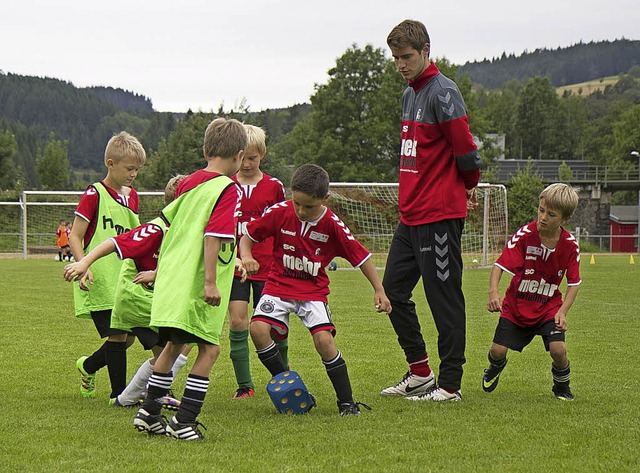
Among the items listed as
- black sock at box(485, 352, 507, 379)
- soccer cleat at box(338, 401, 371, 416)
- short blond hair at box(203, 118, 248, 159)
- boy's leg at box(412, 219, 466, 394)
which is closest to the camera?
short blond hair at box(203, 118, 248, 159)

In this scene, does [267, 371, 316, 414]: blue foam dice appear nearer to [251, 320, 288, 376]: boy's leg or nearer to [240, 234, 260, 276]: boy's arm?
[251, 320, 288, 376]: boy's leg

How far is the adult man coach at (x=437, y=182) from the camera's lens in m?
6.29

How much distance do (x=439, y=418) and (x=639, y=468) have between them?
154cm

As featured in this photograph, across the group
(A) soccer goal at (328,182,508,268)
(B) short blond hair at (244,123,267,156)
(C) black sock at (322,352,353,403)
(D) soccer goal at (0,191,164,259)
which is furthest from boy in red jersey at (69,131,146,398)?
(D) soccer goal at (0,191,164,259)

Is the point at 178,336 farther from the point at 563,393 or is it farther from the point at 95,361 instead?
the point at 563,393

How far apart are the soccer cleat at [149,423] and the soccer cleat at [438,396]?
206 centimetres

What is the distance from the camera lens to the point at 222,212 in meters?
5.03

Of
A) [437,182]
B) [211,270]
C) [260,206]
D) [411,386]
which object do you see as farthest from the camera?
[260,206]

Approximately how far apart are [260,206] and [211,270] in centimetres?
201

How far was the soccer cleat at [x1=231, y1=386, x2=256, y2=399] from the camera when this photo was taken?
6.70m

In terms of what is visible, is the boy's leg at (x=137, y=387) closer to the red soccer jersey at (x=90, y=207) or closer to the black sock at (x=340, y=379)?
the red soccer jersey at (x=90, y=207)

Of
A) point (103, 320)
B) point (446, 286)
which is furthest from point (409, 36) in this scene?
point (103, 320)

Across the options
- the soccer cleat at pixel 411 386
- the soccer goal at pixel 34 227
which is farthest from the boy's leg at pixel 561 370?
the soccer goal at pixel 34 227

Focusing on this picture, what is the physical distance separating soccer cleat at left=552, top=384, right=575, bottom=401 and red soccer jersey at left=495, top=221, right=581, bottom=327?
0.51 meters
